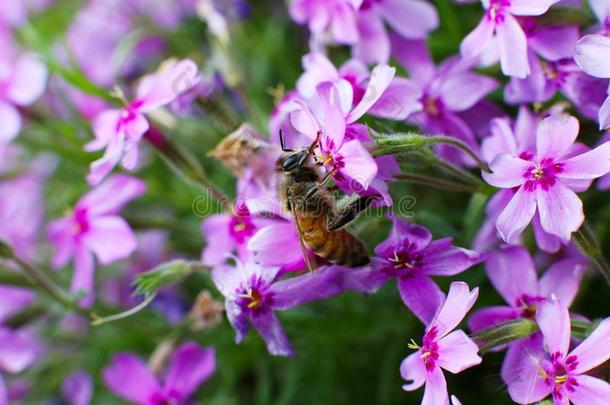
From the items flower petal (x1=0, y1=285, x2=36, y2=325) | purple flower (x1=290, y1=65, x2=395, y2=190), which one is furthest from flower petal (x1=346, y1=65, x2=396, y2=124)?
flower petal (x1=0, y1=285, x2=36, y2=325)

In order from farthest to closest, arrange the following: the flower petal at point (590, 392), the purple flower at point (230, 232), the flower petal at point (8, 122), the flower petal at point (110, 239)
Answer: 1. the flower petal at point (8, 122)
2. the flower petal at point (110, 239)
3. the purple flower at point (230, 232)
4. the flower petal at point (590, 392)

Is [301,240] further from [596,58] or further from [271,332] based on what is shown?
[596,58]

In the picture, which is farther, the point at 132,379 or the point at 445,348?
the point at 132,379

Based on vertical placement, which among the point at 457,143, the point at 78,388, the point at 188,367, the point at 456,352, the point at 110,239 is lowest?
the point at 78,388

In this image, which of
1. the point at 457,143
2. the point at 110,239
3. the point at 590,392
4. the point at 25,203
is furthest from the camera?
the point at 25,203

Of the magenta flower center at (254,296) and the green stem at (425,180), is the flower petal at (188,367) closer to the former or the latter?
the magenta flower center at (254,296)

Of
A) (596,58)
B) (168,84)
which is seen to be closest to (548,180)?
(596,58)

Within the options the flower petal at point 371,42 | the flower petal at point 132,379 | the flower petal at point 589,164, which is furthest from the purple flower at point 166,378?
the flower petal at point 589,164

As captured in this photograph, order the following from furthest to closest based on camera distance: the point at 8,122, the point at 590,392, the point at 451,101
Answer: the point at 8,122, the point at 451,101, the point at 590,392
